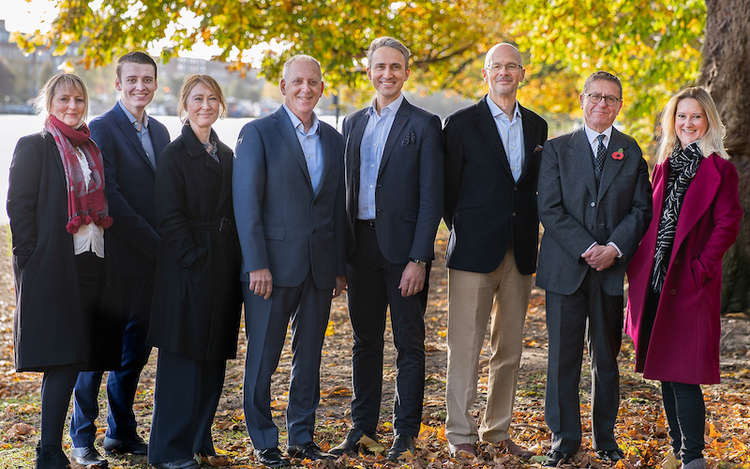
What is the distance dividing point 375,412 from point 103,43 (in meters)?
10.1

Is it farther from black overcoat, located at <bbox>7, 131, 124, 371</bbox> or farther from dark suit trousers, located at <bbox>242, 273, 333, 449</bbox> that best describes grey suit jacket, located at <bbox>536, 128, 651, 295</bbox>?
black overcoat, located at <bbox>7, 131, 124, 371</bbox>

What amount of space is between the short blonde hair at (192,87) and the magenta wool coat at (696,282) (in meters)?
2.67

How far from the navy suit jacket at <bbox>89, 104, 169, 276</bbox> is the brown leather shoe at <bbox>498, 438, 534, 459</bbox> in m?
2.48

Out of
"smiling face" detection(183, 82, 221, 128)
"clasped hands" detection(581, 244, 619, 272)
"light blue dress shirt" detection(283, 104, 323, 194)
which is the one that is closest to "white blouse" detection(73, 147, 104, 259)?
"smiling face" detection(183, 82, 221, 128)

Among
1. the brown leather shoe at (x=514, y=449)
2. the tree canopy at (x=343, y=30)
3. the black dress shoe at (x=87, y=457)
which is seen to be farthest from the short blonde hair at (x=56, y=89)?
the tree canopy at (x=343, y=30)

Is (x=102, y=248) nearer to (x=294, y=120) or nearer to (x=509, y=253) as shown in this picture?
(x=294, y=120)

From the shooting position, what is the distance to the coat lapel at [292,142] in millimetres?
4895

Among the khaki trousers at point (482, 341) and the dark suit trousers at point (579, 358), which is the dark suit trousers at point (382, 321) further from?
the dark suit trousers at point (579, 358)

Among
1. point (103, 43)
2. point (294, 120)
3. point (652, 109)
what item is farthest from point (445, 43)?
point (294, 120)

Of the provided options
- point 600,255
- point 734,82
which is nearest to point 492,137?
point 600,255

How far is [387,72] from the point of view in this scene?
491 cm

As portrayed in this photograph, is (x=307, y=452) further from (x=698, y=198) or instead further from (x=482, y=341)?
(x=698, y=198)

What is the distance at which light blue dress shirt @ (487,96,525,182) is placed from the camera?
16.4 feet

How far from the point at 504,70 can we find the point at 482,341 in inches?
65.6
